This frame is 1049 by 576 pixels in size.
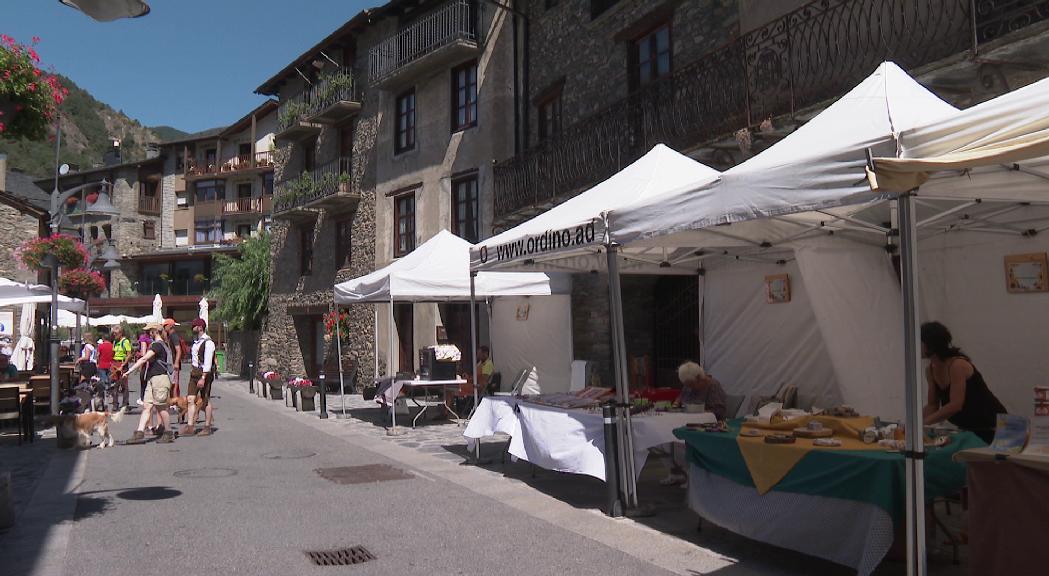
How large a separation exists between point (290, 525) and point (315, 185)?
19746 millimetres

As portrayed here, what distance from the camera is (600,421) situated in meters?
6.89

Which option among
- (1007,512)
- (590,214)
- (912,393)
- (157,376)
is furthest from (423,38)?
(1007,512)

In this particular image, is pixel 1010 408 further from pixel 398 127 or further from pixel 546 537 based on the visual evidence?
pixel 398 127

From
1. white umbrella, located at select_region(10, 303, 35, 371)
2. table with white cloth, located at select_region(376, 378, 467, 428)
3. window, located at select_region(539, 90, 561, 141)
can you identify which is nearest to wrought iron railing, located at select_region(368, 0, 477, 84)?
window, located at select_region(539, 90, 561, 141)

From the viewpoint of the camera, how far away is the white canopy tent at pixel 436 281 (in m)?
12.2

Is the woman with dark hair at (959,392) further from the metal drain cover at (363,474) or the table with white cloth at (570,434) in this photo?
the metal drain cover at (363,474)

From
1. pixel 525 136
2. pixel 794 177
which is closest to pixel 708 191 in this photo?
pixel 794 177

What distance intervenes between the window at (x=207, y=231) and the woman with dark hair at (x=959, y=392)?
5547 cm

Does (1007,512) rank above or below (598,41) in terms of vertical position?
below

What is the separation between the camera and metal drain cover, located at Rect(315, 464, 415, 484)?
851 cm

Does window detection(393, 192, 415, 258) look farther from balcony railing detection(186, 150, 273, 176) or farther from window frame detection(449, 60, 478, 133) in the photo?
balcony railing detection(186, 150, 273, 176)

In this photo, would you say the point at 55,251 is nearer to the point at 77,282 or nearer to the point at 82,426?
the point at 82,426

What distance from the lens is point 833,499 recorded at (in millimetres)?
4781

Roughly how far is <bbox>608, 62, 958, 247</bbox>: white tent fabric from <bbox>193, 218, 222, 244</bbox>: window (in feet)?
178
